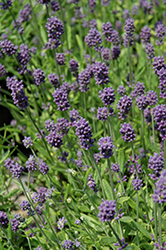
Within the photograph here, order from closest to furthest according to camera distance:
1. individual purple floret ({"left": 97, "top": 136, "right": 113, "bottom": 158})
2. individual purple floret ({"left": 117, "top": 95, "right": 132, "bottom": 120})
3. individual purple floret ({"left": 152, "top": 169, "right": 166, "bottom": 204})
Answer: individual purple floret ({"left": 152, "top": 169, "right": 166, "bottom": 204}) < individual purple floret ({"left": 97, "top": 136, "right": 113, "bottom": 158}) < individual purple floret ({"left": 117, "top": 95, "right": 132, "bottom": 120})

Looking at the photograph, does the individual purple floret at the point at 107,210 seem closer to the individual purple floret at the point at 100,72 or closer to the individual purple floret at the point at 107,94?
the individual purple floret at the point at 107,94

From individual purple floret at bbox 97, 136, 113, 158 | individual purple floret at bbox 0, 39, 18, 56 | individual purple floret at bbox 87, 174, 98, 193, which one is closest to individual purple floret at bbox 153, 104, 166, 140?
individual purple floret at bbox 97, 136, 113, 158

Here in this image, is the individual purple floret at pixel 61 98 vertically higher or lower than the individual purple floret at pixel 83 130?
higher

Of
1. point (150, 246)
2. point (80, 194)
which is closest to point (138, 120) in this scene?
point (80, 194)

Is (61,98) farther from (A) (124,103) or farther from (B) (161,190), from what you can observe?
(B) (161,190)

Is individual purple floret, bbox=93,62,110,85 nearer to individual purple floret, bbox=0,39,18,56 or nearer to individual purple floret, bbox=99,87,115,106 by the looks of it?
individual purple floret, bbox=99,87,115,106

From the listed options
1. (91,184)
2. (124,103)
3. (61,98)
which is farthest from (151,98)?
(91,184)

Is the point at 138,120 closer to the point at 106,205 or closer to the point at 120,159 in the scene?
the point at 120,159

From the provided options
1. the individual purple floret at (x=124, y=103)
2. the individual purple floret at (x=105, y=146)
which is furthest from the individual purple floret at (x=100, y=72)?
the individual purple floret at (x=105, y=146)

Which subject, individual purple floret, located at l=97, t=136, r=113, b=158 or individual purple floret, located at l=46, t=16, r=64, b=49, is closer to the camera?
individual purple floret, located at l=97, t=136, r=113, b=158
